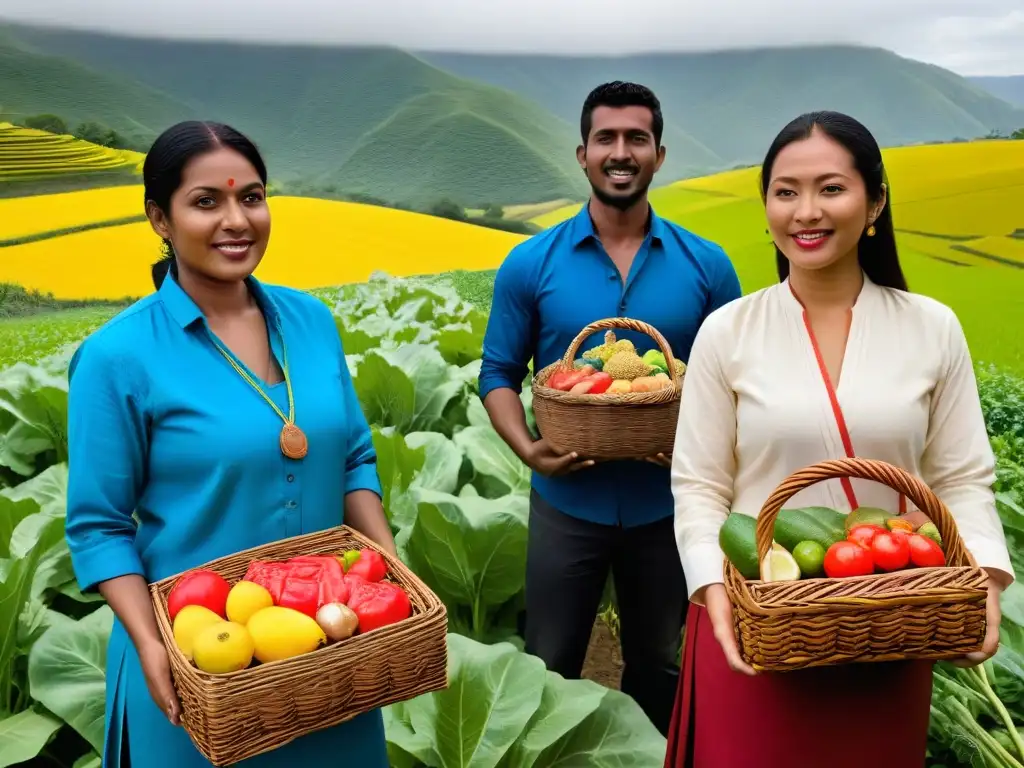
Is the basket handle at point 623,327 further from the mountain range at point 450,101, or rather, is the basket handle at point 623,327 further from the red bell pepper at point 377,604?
the mountain range at point 450,101

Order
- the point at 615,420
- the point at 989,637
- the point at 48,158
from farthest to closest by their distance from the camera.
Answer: the point at 48,158 < the point at 615,420 < the point at 989,637

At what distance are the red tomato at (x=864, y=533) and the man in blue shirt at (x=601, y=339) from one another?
905mm

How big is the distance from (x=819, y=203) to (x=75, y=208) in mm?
8854

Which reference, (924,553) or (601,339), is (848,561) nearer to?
(924,553)

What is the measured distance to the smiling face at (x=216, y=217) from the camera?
1445mm

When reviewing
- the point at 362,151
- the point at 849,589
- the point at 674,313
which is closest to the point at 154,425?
the point at 849,589

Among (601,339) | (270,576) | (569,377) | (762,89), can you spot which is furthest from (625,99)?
(762,89)

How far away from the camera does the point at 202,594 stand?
1.29 metres

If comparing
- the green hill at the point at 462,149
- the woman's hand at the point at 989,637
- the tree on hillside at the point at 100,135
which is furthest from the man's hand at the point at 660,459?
the green hill at the point at 462,149

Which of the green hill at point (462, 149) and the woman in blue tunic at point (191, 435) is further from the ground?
the green hill at point (462, 149)

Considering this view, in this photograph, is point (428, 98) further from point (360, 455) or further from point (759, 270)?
point (360, 455)

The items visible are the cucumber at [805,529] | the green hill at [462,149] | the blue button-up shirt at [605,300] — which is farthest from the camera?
the green hill at [462,149]

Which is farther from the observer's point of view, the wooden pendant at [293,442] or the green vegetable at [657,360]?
the green vegetable at [657,360]

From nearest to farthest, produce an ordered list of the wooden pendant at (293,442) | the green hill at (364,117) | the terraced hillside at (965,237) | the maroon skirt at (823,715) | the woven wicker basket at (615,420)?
the maroon skirt at (823,715), the wooden pendant at (293,442), the woven wicker basket at (615,420), the terraced hillside at (965,237), the green hill at (364,117)
